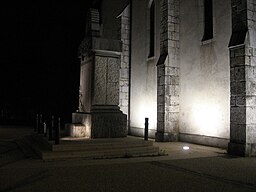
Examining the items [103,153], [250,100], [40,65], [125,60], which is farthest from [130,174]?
[40,65]

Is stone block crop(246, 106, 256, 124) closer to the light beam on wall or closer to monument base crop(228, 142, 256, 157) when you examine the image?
monument base crop(228, 142, 256, 157)

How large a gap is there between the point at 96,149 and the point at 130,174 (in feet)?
8.39

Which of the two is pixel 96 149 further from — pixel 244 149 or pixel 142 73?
pixel 142 73

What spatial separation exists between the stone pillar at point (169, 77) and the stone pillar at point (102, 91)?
329 cm

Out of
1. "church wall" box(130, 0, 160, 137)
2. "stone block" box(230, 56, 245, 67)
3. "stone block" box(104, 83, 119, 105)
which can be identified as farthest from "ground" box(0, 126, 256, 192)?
"church wall" box(130, 0, 160, 137)

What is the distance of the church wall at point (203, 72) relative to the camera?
1048cm

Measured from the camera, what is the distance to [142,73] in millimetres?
15414

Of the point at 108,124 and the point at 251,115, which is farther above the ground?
the point at 251,115

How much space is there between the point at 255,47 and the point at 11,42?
72.8 feet

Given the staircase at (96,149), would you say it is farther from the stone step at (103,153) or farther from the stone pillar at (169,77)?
Result: the stone pillar at (169,77)

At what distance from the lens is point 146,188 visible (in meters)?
4.76

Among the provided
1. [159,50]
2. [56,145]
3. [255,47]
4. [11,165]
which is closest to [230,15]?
[255,47]

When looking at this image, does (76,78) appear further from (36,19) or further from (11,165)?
(11,165)

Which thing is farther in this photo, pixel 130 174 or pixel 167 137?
pixel 167 137
